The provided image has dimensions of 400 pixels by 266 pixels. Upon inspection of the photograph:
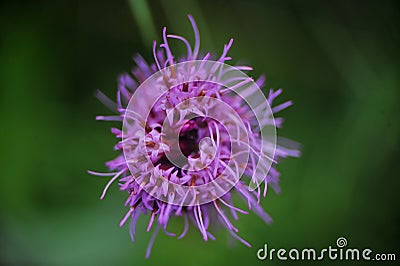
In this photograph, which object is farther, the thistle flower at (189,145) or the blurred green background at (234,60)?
the blurred green background at (234,60)

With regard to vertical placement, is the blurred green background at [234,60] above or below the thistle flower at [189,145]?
above

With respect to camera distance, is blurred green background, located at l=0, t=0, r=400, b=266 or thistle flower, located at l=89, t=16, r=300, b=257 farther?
blurred green background, located at l=0, t=0, r=400, b=266

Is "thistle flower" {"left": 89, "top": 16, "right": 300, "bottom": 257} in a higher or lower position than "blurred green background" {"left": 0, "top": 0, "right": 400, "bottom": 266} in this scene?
lower

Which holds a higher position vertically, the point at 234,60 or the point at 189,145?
the point at 234,60

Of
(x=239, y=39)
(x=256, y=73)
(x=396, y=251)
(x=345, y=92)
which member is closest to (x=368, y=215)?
(x=396, y=251)

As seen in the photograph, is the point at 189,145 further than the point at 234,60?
No
